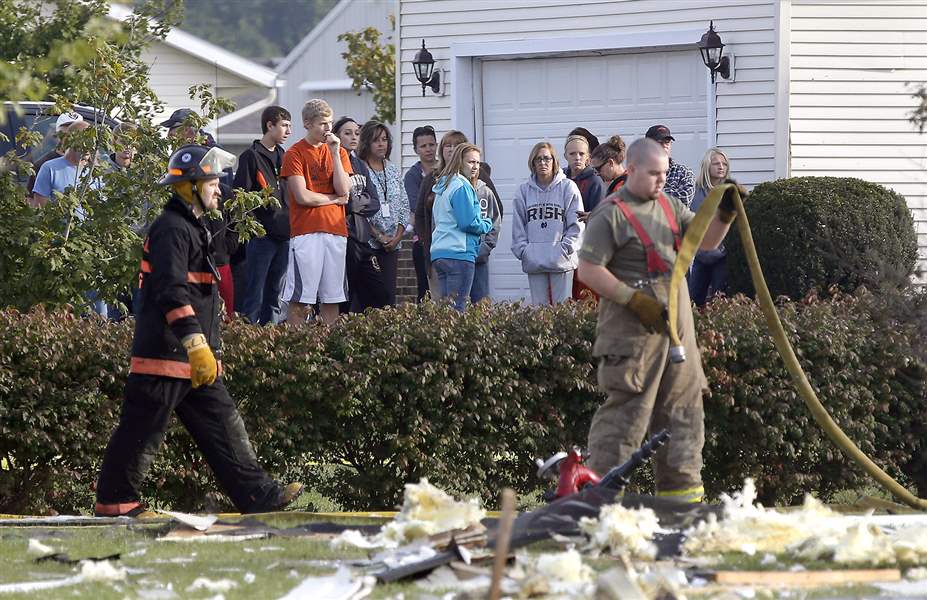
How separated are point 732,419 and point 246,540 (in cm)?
349

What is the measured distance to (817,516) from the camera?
658 cm

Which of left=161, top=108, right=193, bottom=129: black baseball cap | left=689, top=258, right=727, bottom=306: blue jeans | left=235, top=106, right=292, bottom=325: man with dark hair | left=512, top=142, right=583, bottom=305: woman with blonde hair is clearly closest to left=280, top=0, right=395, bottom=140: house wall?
left=689, top=258, right=727, bottom=306: blue jeans

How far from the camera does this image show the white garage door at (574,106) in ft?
52.6

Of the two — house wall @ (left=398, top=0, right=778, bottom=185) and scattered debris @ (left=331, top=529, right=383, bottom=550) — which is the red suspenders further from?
house wall @ (left=398, top=0, right=778, bottom=185)

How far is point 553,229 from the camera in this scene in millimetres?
12336

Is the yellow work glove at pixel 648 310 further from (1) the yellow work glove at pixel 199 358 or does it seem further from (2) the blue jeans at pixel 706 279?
(2) the blue jeans at pixel 706 279

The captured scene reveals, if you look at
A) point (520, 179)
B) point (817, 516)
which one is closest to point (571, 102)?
point (520, 179)

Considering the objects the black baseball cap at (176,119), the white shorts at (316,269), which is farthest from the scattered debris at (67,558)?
the white shorts at (316,269)

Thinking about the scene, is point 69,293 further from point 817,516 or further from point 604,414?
point 817,516

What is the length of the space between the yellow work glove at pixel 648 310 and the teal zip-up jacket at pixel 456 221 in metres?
4.77

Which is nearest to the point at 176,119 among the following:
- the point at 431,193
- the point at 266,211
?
the point at 266,211

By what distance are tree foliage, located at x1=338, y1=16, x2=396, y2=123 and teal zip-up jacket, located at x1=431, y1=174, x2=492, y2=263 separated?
52.2 feet

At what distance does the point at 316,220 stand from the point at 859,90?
20.8 feet

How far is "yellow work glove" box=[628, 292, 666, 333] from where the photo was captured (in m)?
7.33
